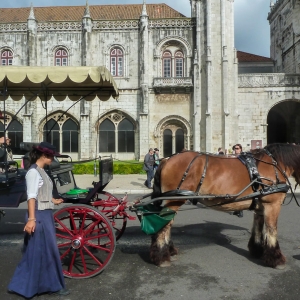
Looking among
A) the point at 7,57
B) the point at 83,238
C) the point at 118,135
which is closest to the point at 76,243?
the point at 83,238

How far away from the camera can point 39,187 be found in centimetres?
358

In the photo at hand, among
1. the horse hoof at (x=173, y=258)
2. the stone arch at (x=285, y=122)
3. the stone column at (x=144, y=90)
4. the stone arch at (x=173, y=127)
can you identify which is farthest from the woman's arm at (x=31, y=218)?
the stone arch at (x=285, y=122)

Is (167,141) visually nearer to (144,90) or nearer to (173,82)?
(144,90)

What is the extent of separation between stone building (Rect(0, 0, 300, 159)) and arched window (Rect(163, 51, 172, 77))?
8 centimetres

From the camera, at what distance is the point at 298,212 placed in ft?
26.7

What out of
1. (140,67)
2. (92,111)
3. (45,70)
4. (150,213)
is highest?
(140,67)

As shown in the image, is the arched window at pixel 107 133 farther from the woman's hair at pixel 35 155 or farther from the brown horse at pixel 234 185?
the woman's hair at pixel 35 155

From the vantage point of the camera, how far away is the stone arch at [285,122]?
1111 inches

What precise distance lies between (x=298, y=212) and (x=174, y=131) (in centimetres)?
1841

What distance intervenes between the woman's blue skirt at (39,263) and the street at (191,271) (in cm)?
16

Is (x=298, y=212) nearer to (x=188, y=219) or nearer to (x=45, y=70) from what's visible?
(x=188, y=219)

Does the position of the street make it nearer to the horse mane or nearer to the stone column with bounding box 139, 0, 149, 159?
the horse mane

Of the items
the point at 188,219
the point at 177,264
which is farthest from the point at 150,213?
the point at 188,219

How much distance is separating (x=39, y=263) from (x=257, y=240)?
3010 mm
